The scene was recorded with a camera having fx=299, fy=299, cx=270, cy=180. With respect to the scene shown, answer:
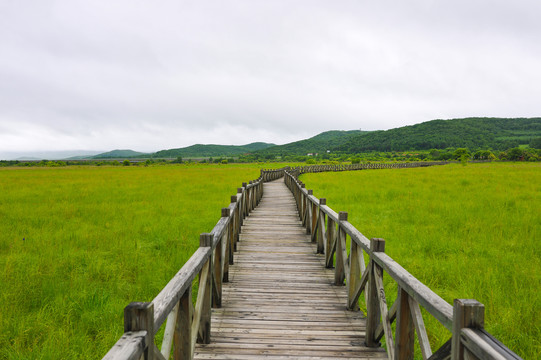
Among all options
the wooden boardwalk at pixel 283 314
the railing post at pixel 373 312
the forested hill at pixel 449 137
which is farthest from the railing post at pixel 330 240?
the forested hill at pixel 449 137

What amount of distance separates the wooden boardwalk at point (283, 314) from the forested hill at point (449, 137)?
170 metres

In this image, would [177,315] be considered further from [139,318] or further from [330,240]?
[330,240]

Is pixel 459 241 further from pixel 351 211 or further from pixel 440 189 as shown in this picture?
pixel 440 189

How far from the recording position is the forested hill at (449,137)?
512 ft

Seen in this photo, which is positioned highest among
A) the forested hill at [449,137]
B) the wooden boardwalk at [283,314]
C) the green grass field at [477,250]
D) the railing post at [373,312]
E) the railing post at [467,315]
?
the forested hill at [449,137]

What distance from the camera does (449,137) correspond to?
164 m

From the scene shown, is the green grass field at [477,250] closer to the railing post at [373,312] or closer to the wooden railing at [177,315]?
the railing post at [373,312]

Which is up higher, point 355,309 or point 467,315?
point 467,315

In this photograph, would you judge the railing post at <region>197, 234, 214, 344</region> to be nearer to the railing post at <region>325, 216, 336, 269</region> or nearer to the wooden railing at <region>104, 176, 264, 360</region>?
the wooden railing at <region>104, 176, 264, 360</region>

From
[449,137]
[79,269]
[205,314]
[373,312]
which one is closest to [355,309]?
[373,312]

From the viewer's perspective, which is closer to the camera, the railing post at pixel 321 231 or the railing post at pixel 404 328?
the railing post at pixel 404 328

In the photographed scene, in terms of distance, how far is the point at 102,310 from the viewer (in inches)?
167

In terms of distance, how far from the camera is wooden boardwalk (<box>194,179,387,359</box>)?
325 centimetres

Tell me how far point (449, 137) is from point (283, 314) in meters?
189
